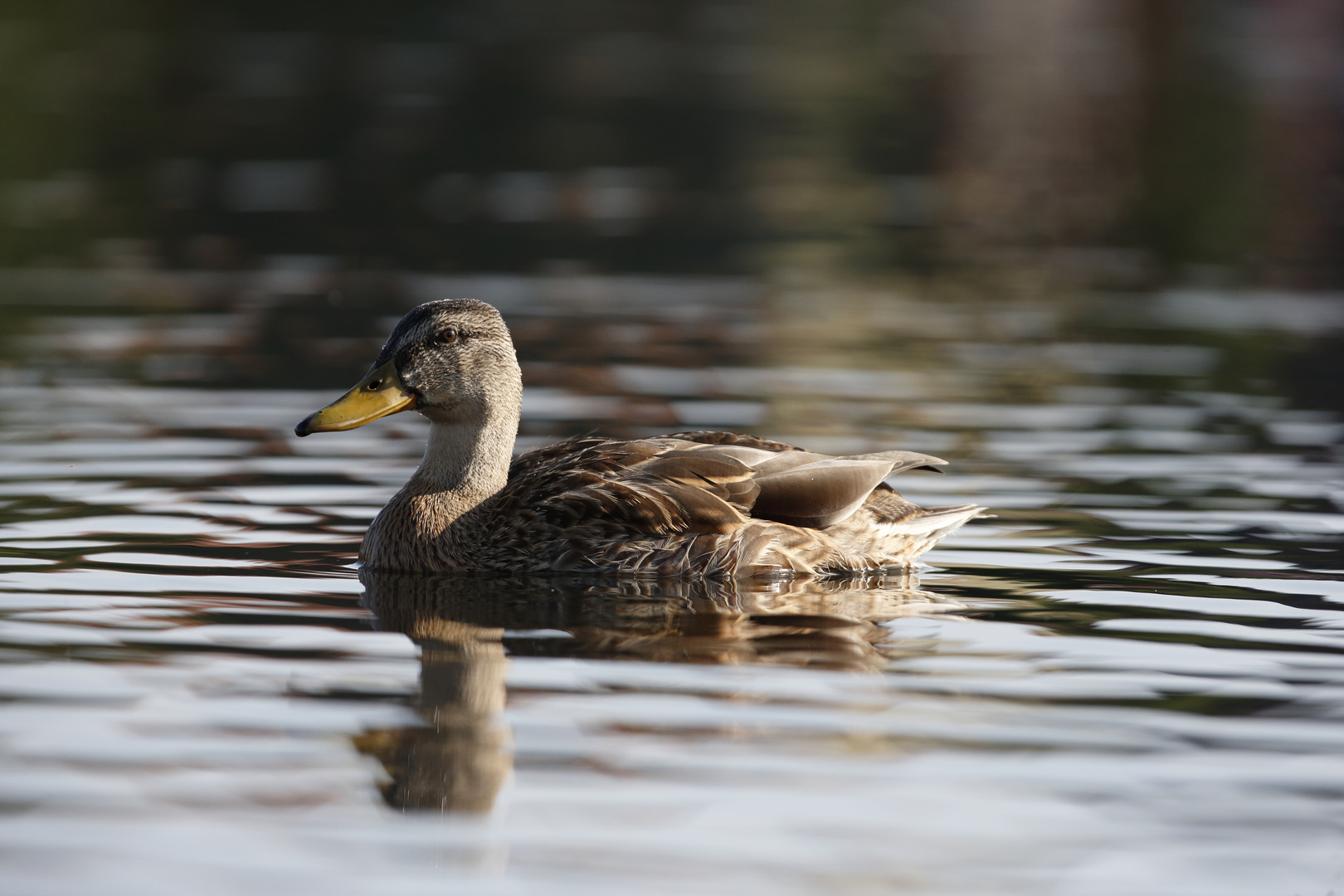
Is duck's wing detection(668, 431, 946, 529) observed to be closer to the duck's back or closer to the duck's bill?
the duck's back

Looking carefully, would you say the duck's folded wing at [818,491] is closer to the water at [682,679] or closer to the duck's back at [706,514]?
the duck's back at [706,514]

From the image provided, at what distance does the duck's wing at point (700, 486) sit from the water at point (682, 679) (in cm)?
34

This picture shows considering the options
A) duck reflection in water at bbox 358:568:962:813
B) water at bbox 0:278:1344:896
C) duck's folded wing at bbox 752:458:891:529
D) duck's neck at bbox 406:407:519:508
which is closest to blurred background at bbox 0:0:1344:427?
water at bbox 0:278:1344:896

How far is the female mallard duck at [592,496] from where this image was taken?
27.8 feet

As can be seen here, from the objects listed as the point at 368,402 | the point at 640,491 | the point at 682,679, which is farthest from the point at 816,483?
the point at 368,402

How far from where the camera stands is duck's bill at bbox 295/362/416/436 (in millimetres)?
8641

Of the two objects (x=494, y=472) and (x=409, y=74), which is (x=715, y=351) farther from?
(x=409, y=74)

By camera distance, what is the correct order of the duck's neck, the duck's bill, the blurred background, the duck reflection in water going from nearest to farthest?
1. the duck reflection in water
2. the duck's bill
3. the duck's neck
4. the blurred background

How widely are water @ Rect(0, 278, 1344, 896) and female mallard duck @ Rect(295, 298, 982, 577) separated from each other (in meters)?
0.19

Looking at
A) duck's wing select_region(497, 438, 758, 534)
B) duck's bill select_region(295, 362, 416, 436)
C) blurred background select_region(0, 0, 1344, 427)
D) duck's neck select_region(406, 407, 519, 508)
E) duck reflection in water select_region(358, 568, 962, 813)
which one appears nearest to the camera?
duck reflection in water select_region(358, 568, 962, 813)

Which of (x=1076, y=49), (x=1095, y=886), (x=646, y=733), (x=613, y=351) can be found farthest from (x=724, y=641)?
(x=1076, y=49)

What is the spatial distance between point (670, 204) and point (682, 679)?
16204 millimetres

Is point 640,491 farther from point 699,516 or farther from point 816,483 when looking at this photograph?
point 816,483

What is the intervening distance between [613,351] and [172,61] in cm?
2476
